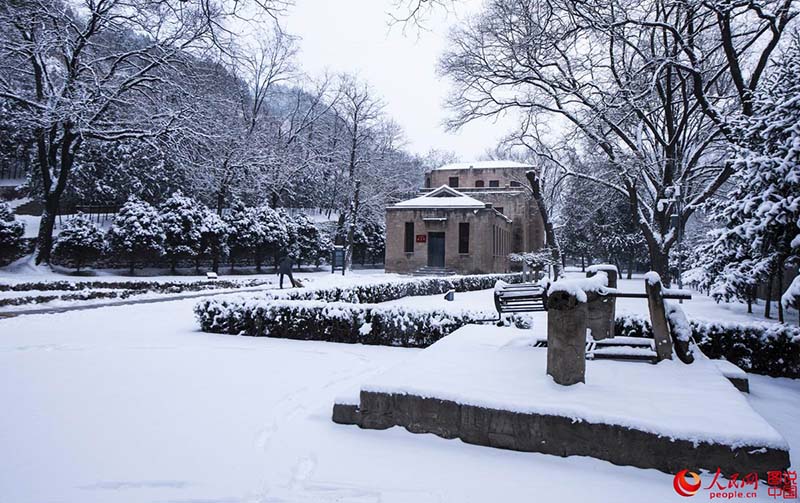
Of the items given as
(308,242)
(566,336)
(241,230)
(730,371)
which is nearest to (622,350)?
(730,371)

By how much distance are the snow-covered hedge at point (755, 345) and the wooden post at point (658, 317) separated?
104 inches

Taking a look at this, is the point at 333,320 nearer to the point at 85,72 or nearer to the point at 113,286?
the point at 113,286

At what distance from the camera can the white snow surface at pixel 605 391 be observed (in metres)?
3.31

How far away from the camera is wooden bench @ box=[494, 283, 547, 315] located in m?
6.71

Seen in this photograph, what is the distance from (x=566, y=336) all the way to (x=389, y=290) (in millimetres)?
13453

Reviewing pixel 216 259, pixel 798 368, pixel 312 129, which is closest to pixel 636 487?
pixel 798 368

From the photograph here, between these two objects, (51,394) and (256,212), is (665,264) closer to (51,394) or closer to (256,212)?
(51,394)

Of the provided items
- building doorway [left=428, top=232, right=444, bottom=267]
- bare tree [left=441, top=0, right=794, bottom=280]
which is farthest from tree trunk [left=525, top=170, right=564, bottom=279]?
building doorway [left=428, top=232, right=444, bottom=267]

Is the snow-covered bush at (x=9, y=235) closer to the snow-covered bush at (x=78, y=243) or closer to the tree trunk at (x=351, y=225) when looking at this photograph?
the snow-covered bush at (x=78, y=243)

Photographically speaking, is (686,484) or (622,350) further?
(622,350)

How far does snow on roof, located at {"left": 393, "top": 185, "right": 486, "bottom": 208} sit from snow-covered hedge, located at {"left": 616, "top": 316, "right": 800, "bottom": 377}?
22.8m

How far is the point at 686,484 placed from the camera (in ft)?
10.5

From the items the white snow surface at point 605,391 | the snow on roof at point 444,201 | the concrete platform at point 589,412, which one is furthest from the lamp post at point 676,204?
the snow on roof at point 444,201

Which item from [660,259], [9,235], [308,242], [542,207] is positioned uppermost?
[542,207]
